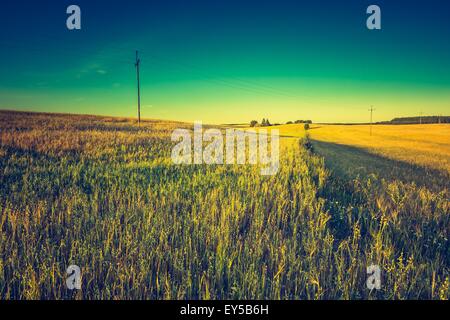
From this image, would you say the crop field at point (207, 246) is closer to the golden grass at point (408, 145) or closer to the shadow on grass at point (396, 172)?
the shadow on grass at point (396, 172)

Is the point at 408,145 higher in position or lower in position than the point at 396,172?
higher

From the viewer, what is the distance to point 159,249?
2934 mm

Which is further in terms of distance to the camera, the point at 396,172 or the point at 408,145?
A: the point at 408,145

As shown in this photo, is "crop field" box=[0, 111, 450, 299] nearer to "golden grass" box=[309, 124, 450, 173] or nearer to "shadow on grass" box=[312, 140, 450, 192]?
"shadow on grass" box=[312, 140, 450, 192]

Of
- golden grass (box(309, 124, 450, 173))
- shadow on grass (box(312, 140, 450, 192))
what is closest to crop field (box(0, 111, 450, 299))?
shadow on grass (box(312, 140, 450, 192))

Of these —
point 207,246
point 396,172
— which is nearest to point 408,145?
point 396,172

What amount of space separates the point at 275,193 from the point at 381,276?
8.41ft

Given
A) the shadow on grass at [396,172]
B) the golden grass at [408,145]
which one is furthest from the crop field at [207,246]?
the golden grass at [408,145]

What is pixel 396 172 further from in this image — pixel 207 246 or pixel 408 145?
pixel 408 145

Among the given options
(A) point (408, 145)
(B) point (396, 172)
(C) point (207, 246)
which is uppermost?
(A) point (408, 145)

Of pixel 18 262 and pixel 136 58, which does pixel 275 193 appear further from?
pixel 136 58

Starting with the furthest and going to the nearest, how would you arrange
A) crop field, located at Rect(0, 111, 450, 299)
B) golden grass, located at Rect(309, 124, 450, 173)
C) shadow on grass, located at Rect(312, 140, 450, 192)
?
1. golden grass, located at Rect(309, 124, 450, 173)
2. shadow on grass, located at Rect(312, 140, 450, 192)
3. crop field, located at Rect(0, 111, 450, 299)

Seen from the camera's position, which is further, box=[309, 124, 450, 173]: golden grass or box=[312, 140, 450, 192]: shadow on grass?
box=[309, 124, 450, 173]: golden grass
